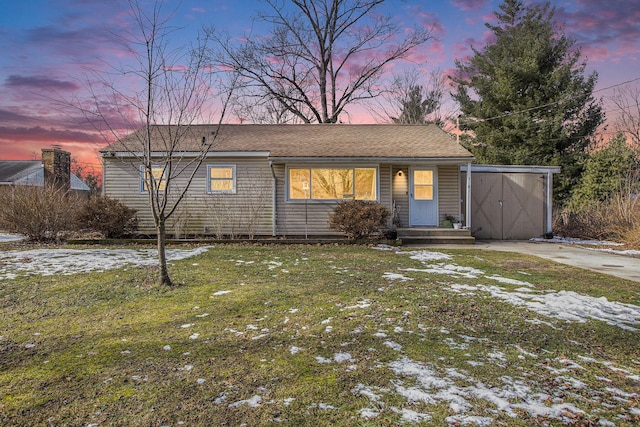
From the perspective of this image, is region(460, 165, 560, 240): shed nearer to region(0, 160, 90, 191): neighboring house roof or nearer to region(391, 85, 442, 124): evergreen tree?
region(391, 85, 442, 124): evergreen tree

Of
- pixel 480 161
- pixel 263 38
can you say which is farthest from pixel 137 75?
pixel 480 161

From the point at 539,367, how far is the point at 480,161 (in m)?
21.7

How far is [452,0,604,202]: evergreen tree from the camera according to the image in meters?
20.3

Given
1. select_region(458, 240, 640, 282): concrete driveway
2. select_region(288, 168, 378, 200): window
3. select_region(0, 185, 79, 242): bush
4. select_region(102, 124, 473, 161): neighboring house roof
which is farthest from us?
select_region(288, 168, 378, 200): window

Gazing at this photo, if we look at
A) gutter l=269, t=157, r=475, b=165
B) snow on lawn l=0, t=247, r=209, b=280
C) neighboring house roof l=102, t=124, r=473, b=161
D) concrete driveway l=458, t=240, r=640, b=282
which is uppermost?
neighboring house roof l=102, t=124, r=473, b=161

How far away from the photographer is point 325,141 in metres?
14.3

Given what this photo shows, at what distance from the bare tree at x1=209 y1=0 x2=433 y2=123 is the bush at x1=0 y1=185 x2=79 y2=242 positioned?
13311 millimetres

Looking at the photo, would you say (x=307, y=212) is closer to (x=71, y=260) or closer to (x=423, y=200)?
(x=423, y=200)

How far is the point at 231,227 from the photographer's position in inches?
499

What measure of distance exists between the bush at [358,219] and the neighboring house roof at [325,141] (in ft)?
5.98

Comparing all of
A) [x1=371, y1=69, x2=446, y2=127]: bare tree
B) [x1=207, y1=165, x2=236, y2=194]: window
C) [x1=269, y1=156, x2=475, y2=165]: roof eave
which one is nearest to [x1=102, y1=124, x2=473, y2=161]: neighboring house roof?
[x1=269, y1=156, x2=475, y2=165]: roof eave

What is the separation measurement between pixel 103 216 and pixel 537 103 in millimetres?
21400

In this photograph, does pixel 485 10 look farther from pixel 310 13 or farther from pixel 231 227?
Result: pixel 231 227

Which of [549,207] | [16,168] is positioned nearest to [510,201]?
[549,207]
